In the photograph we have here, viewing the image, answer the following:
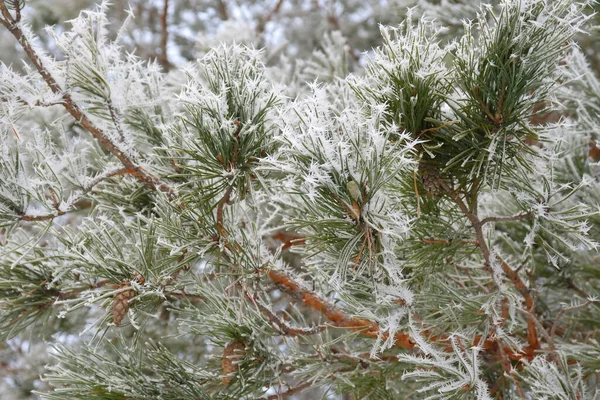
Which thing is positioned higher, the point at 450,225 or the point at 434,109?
the point at 434,109

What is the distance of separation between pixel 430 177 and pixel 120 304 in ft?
1.48

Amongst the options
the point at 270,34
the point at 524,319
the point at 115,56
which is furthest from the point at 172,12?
the point at 524,319

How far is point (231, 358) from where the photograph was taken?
906mm

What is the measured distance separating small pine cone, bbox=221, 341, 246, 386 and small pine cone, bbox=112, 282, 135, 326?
0.18 meters

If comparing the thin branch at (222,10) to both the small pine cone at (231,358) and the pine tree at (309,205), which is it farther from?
the small pine cone at (231,358)

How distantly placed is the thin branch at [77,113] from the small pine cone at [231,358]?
0.25 metres

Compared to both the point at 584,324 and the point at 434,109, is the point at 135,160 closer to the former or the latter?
the point at 434,109

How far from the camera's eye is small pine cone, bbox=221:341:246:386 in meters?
0.91

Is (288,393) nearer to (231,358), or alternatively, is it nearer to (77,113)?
(231,358)

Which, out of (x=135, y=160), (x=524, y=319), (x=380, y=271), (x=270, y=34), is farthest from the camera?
(x=270, y=34)

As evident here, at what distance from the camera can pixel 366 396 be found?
3.16 feet

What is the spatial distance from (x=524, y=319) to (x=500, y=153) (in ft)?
1.63

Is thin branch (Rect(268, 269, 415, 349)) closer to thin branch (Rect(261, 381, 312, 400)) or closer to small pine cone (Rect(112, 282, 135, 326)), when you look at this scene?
thin branch (Rect(261, 381, 312, 400))

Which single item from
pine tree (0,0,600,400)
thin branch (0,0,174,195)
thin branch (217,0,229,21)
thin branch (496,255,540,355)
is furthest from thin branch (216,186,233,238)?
thin branch (217,0,229,21)
